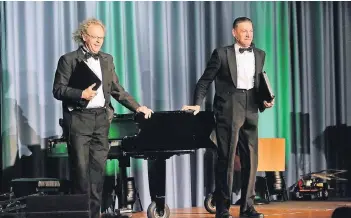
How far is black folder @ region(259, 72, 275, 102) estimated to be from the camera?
4512mm

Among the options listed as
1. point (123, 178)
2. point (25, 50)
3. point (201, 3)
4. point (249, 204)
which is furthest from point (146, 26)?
point (249, 204)

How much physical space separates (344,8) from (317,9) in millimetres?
312

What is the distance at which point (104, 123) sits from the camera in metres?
4.29

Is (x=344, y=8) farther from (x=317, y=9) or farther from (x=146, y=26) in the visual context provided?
(x=146, y=26)

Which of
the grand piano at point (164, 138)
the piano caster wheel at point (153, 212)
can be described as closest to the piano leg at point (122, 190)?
the piano caster wheel at point (153, 212)

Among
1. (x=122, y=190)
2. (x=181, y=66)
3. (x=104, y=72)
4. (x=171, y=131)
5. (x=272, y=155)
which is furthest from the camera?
(x=181, y=66)

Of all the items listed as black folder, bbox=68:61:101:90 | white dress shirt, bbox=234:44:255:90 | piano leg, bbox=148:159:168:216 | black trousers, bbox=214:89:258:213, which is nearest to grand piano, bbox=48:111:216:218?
piano leg, bbox=148:159:168:216

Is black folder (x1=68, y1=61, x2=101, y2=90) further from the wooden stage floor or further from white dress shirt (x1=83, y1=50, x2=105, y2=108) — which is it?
the wooden stage floor

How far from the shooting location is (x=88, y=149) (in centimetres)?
423

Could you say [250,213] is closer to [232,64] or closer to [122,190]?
[232,64]

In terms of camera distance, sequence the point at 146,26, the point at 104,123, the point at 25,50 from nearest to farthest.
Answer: the point at 104,123 < the point at 25,50 < the point at 146,26

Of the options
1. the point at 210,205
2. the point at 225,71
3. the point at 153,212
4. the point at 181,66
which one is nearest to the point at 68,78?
the point at 225,71

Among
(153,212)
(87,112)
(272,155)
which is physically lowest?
(153,212)

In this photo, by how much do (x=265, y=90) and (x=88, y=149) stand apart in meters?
1.15
